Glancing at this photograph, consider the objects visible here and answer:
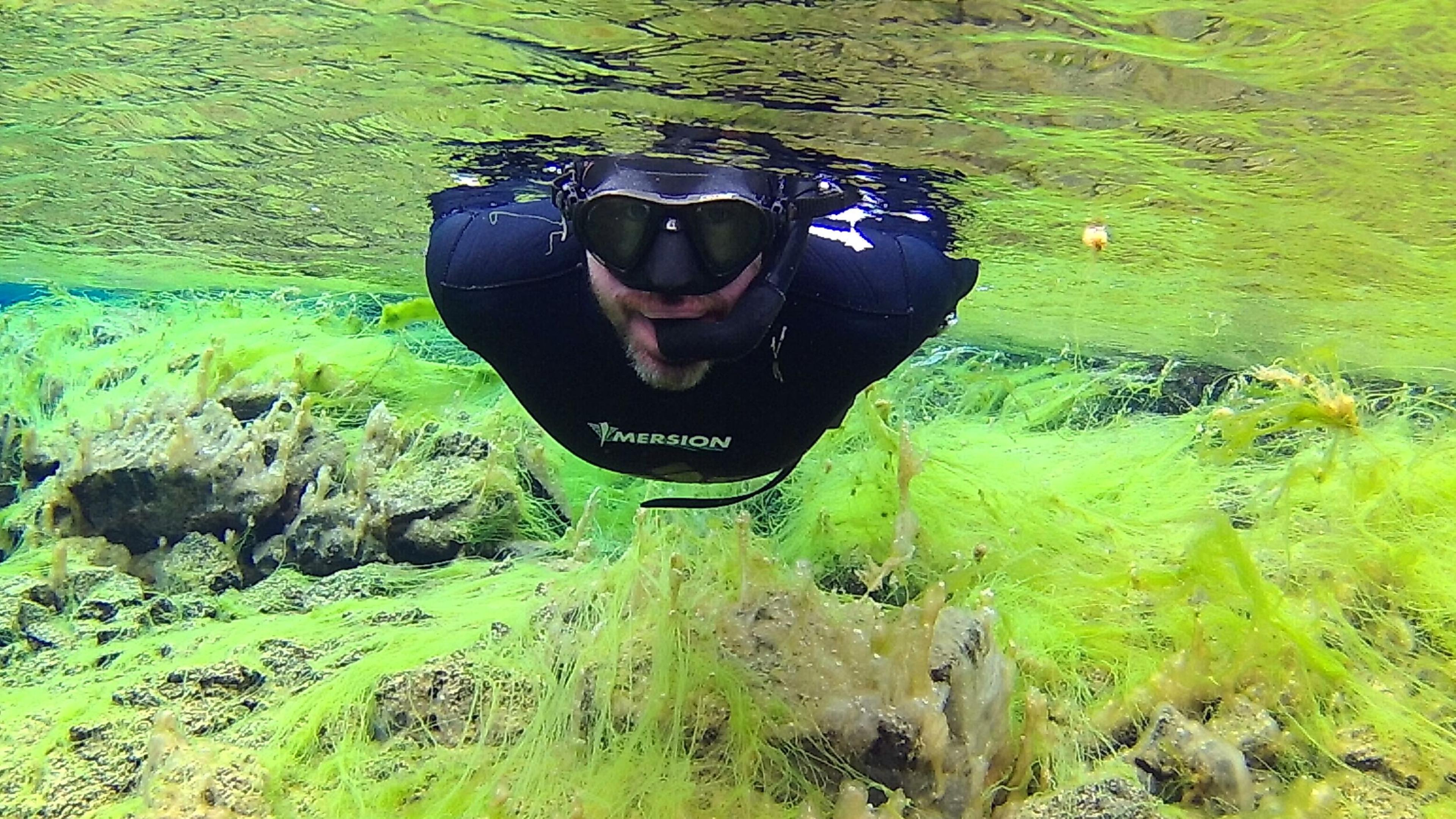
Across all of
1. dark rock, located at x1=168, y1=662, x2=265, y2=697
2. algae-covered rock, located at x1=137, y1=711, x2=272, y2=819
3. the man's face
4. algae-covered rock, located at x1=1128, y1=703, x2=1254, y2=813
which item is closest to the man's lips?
the man's face

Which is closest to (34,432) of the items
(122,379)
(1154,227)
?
(122,379)

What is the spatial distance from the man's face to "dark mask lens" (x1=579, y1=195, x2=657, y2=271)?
0.09 metres

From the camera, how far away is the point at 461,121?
5.73 metres

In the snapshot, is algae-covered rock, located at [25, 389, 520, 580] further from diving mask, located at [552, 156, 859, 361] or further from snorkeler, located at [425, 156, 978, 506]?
diving mask, located at [552, 156, 859, 361]

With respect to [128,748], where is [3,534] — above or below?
below

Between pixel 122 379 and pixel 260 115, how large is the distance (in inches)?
222

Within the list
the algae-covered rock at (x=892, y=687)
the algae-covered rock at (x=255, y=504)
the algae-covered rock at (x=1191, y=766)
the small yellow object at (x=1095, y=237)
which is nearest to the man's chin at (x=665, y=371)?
the algae-covered rock at (x=892, y=687)

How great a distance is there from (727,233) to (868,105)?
2.31 m

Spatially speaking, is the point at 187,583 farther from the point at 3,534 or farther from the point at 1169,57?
the point at 1169,57

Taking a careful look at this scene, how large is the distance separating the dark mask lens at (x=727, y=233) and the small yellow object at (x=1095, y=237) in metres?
6.15

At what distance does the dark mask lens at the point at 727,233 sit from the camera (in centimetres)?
294

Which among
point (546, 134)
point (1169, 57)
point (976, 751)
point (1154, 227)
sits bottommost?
point (976, 751)

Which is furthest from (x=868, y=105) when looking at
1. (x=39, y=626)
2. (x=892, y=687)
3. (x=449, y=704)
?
(x=39, y=626)

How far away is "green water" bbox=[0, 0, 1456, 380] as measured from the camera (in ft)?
13.4
